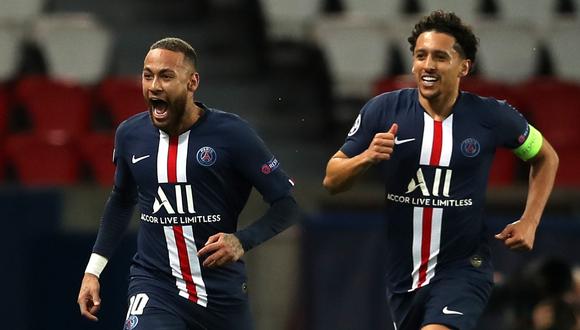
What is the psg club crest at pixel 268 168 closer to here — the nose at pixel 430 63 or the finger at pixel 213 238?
the finger at pixel 213 238

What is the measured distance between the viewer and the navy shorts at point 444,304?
245 inches

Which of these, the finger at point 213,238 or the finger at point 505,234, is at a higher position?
the finger at point 213,238

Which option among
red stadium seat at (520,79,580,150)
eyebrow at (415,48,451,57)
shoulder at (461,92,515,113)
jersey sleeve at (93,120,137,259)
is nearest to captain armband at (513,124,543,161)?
shoulder at (461,92,515,113)

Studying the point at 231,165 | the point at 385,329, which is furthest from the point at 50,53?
the point at 231,165

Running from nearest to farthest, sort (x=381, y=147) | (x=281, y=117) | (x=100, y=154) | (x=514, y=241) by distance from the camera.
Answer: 1. (x=381, y=147)
2. (x=514, y=241)
3. (x=100, y=154)
4. (x=281, y=117)

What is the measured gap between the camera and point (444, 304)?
20.5 feet

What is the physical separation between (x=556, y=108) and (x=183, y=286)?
20.6 ft

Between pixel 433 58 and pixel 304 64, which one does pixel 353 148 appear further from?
pixel 304 64

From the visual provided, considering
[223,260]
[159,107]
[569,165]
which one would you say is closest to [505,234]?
[223,260]

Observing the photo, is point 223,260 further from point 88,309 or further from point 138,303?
point 88,309

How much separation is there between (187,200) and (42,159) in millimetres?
4893

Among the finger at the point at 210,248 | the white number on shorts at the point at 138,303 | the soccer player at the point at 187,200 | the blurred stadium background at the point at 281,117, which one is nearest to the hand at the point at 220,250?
the finger at the point at 210,248

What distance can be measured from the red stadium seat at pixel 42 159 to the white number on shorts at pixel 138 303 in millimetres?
4786

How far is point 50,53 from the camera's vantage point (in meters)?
12.1
